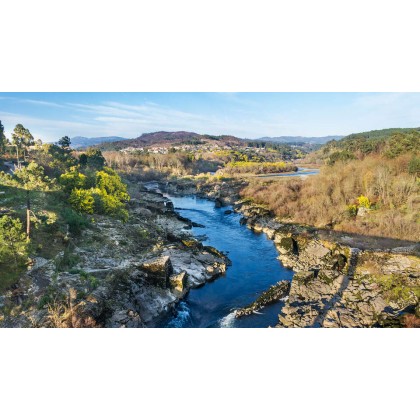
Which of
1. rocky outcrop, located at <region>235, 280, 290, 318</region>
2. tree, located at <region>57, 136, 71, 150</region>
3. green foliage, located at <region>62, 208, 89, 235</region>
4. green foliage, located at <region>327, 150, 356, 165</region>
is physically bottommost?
rocky outcrop, located at <region>235, 280, 290, 318</region>

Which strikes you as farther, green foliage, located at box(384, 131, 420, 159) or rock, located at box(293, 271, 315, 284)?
rock, located at box(293, 271, 315, 284)

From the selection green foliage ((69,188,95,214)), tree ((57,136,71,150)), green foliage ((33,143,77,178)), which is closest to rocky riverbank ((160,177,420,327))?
green foliage ((69,188,95,214))

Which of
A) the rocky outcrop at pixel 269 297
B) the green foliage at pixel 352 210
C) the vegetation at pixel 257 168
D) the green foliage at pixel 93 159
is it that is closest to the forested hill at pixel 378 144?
the green foliage at pixel 352 210

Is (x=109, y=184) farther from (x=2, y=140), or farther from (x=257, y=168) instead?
(x=257, y=168)

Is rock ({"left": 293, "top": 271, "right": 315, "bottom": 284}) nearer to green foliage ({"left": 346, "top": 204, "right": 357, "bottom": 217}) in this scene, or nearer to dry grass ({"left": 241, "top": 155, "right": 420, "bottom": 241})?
dry grass ({"left": 241, "top": 155, "right": 420, "bottom": 241})

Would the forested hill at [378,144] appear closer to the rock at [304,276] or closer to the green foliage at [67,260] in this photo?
the rock at [304,276]

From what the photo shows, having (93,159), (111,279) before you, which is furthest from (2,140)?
(93,159)
